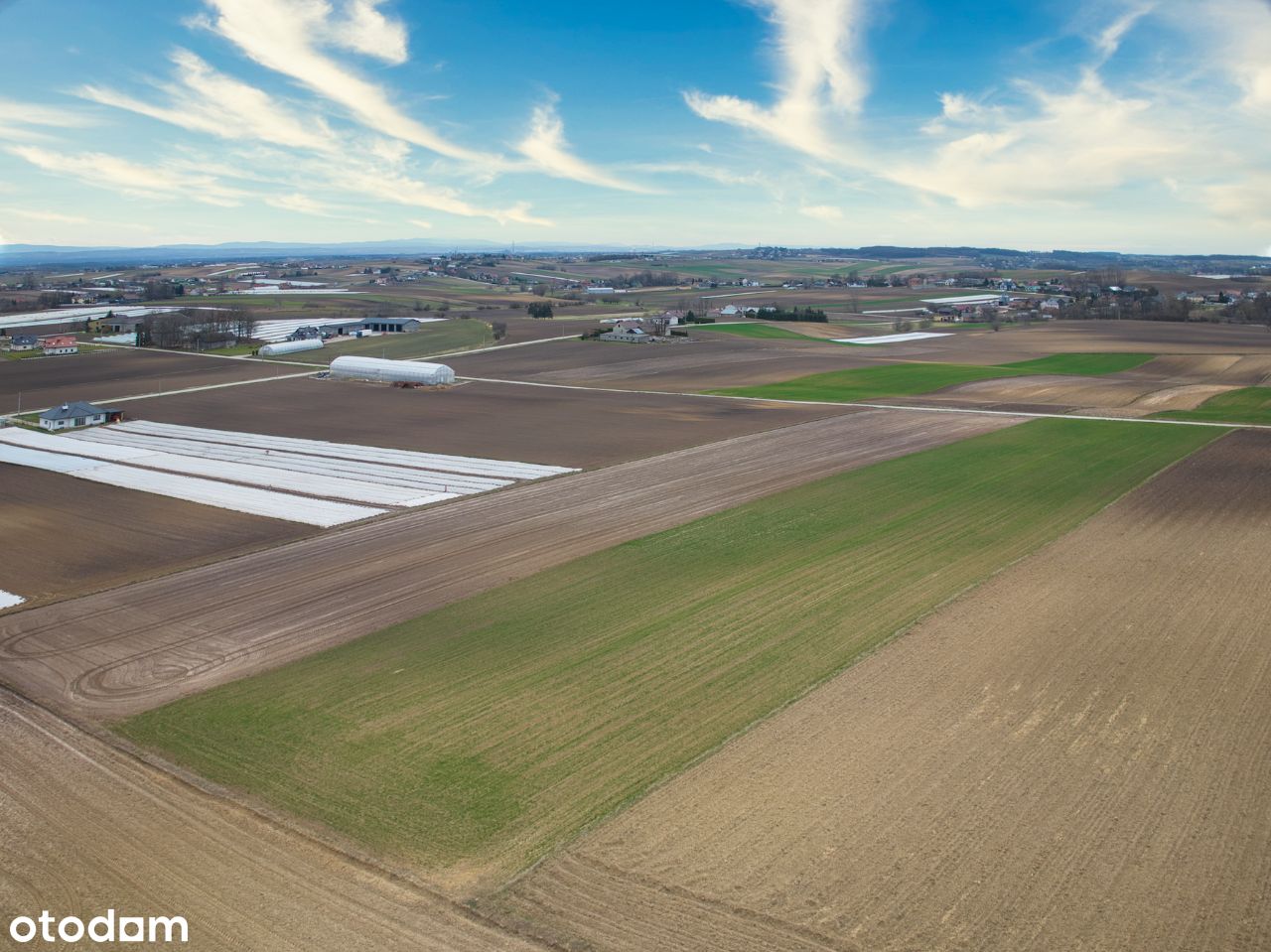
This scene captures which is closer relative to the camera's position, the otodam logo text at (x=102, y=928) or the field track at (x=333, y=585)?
the otodam logo text at (x=102, y=928)

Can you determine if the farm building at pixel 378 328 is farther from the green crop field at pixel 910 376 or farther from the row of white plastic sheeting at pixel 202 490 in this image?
the row of white plastic sheeting at pixel 202 490

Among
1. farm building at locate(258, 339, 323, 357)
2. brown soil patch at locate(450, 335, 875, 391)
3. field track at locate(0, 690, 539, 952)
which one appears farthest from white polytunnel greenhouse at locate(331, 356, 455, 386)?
field track at locate(0, 690, 539, 952)

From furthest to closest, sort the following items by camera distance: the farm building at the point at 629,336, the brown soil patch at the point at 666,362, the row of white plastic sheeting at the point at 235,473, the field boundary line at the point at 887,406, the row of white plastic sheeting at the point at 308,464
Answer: the farm building at the point at 629,336, the brown soil patch at the point at 666,362, the field boundary line at the point at 887,406, the row of white plastic sheeting at the point at 308,464, the row of white plastic sheeting at the point at 235,473

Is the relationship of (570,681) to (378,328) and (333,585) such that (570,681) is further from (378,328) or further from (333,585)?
(378,328)

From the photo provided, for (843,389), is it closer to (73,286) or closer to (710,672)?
(710,672)

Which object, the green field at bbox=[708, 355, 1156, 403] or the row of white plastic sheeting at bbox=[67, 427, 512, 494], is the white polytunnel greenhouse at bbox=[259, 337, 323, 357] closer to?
the row of white plastic sheeting at bbox=[67, 427, 512, 494]

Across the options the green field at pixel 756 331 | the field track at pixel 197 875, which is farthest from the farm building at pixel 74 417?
the green field at pixel 756 331
